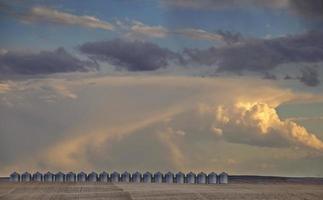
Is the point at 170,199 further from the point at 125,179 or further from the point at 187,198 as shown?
the point at 125,179

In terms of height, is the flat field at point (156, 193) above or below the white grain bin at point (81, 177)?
below

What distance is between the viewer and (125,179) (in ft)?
412

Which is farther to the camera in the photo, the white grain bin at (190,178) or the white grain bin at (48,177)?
the white grain bin at (190,178)

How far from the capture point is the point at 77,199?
62.5 m

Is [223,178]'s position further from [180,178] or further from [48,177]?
[48,177]

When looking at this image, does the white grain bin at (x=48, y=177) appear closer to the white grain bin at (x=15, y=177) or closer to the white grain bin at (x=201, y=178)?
the white grain bin at (x=15, y=177)

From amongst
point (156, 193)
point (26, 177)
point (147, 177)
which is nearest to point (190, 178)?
point (147, 177)

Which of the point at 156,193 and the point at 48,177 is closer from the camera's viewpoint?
the point at 156,193

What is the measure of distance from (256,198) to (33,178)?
69.5 m

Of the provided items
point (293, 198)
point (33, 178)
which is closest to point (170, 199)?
point (293, 198)

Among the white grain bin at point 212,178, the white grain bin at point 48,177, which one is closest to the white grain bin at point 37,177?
the white grain bin at point 48,177

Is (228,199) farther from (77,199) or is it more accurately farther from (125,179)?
(125,179)

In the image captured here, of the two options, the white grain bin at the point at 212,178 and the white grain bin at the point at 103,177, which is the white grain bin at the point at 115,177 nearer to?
the white grain bin at the point at 103,177

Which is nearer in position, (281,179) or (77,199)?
(77,199)
